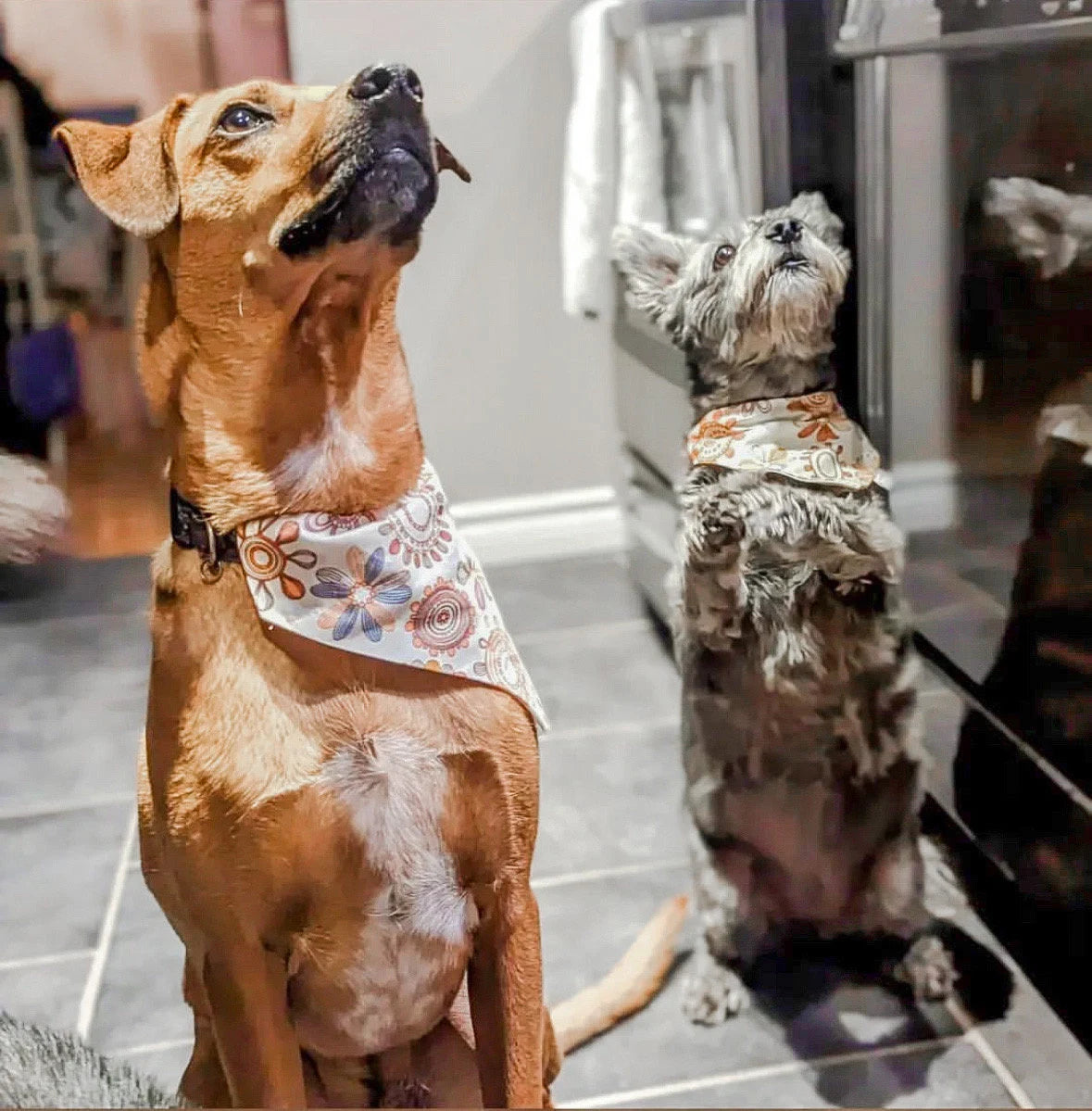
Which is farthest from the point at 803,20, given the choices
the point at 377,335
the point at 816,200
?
the point at 377,335

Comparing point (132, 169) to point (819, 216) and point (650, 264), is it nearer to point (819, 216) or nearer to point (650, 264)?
point (650, 264)

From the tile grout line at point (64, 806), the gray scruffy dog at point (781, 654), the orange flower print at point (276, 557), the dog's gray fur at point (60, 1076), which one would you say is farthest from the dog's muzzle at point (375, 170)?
the dog's gray fur at point (60, 1076)

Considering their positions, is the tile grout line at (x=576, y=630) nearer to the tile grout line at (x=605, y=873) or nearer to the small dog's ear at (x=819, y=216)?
the tile grout line at (x=605, y=873)

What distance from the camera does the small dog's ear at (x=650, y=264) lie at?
98 centimetres

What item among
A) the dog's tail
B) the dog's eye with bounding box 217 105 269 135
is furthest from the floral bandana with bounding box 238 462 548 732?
the dog's tail

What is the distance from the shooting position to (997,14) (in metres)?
1.03

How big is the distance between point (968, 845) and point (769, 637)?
42 cm

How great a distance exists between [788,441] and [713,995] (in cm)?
52

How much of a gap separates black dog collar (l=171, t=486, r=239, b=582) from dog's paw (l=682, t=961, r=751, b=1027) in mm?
685

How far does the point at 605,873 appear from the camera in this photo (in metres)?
1.21

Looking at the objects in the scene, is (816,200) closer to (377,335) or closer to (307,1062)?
(377,335)

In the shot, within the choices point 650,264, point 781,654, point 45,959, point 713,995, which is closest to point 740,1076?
point 713,995

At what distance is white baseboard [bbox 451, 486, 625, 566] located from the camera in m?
0.93

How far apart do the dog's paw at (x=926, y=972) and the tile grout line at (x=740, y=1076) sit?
0.25ft
